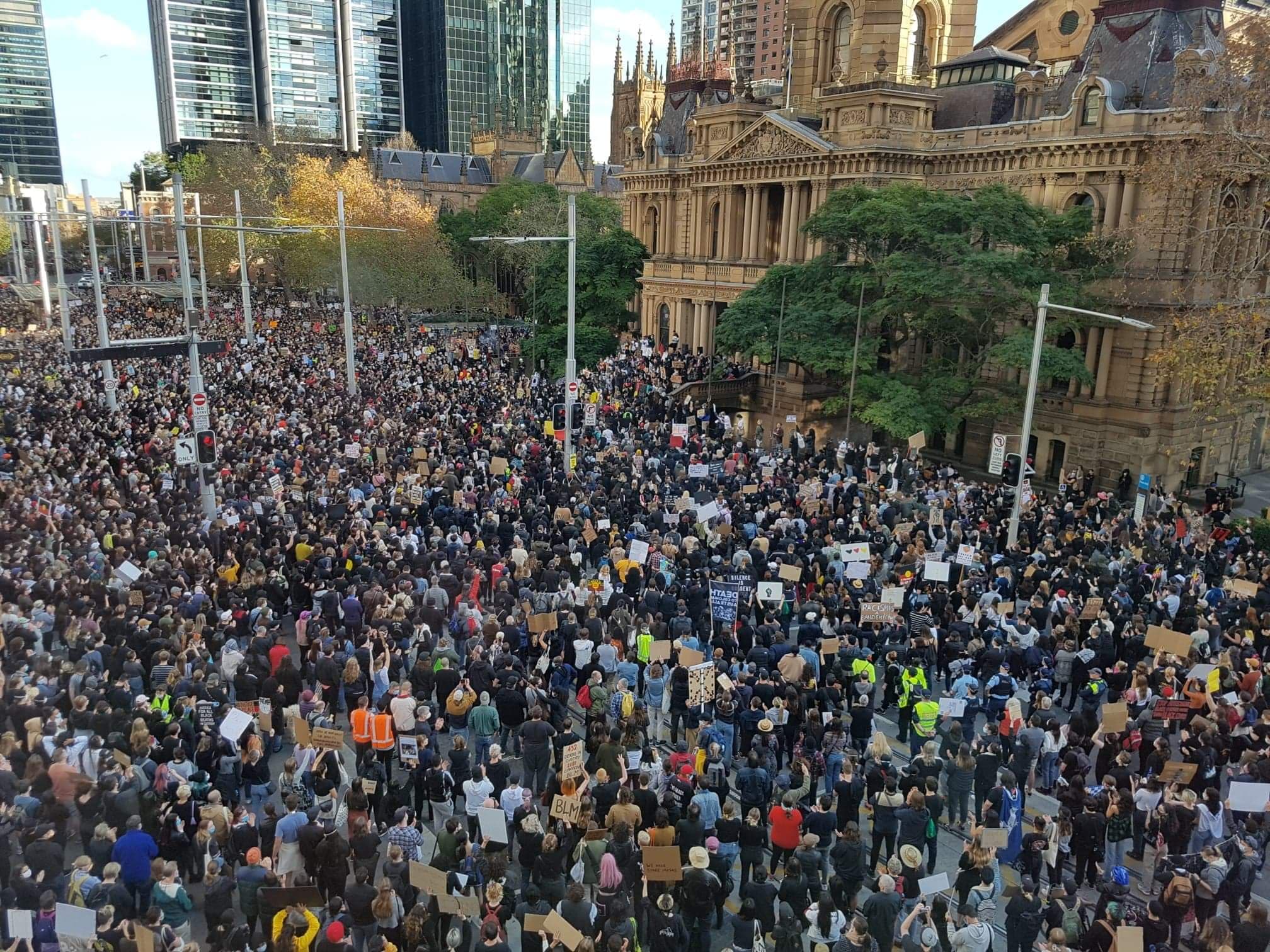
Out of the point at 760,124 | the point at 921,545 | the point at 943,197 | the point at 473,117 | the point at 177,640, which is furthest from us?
the point at 473,117

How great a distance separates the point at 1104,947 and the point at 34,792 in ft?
37.6

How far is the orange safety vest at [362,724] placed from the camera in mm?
12664

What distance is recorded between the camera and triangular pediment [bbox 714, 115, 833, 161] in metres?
45.6

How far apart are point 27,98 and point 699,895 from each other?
11863 centimetres

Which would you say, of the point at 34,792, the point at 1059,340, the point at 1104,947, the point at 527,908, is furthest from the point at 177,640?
the point at 1059,340

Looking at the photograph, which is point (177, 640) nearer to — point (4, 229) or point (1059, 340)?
point (1059, 340)

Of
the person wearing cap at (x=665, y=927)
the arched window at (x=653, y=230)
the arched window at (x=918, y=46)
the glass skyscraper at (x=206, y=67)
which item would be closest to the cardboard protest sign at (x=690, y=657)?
the person wearing cap at (x=665, y=927)

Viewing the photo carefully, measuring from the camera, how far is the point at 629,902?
9.65 metres

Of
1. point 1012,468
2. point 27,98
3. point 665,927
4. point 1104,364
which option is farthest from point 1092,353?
point 27,98

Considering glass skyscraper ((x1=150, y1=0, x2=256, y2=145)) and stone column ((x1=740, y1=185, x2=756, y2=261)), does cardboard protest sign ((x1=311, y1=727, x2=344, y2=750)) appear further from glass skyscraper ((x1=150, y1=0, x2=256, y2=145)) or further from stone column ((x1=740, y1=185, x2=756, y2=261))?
glass skyscraper ((x1=150, y1=0, x2=256, y2=145))

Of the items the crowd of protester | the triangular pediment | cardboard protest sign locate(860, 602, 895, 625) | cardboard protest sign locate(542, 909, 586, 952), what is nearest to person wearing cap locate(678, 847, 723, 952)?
the crowd of protester

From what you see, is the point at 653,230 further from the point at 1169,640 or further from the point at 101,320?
the point at 1169,640

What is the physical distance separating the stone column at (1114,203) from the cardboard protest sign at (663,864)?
34154mm

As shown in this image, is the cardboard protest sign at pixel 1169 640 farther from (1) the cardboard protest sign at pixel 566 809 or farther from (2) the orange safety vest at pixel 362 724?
(2) the orange safety vest at pixel 362 724
